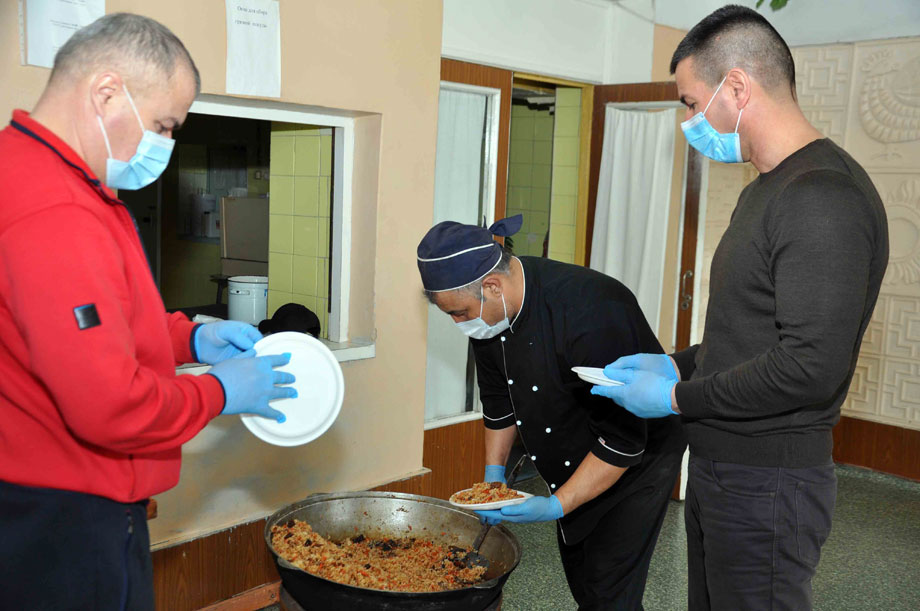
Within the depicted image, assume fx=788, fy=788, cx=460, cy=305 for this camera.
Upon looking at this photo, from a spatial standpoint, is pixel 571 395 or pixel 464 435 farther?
pixel 464 435

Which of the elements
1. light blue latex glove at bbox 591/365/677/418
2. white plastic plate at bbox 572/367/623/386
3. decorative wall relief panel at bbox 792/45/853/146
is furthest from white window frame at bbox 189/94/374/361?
decorative wall relief panel at bbox 792/45/853/146

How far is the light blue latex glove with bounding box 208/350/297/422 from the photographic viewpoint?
141 centimetres

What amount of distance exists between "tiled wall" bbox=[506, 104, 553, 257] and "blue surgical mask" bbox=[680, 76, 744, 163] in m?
3.57

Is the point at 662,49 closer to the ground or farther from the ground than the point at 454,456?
farther from the ground

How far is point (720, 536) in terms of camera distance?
162 cm

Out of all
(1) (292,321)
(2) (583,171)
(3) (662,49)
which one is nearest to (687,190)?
(2) (583,171)

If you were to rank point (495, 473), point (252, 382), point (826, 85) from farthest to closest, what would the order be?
point (826, 85) → point (495, 473) → point (252, 382)

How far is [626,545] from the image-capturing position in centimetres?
210

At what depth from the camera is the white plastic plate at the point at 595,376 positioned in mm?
1799

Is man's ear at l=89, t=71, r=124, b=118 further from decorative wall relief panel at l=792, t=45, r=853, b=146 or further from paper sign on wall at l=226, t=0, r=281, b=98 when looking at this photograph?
decorative wall relief panel at l=792, t=45, r=853, b=146

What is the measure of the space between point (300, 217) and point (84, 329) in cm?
223

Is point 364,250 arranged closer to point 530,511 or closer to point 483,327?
point 483,327

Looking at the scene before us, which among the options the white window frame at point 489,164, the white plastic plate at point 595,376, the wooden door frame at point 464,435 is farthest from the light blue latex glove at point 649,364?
the white window frame at point 489,164

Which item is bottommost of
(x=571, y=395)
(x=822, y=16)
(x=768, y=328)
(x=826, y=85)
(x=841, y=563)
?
(x=841, y=563)
